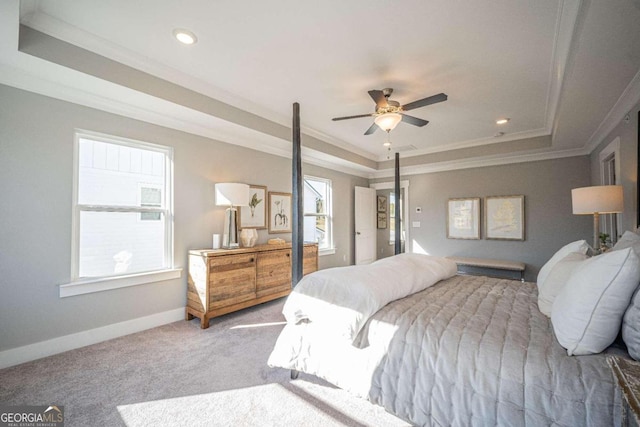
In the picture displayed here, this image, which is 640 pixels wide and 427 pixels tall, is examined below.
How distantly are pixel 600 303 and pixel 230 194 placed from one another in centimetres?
329

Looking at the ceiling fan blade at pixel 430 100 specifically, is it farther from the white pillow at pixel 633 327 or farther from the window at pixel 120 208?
the window at pixel 120 208

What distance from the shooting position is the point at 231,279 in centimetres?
327

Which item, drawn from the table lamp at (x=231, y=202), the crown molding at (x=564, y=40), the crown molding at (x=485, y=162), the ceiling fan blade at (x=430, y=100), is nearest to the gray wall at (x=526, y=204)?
the crown molding at (x=485, y=162)

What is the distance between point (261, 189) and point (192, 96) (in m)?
1.68

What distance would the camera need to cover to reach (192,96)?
2914mm

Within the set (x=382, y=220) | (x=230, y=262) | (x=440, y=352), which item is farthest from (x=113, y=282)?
(x=382, y=220)

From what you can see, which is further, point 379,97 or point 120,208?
point 120,208

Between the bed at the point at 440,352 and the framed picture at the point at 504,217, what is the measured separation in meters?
3.17

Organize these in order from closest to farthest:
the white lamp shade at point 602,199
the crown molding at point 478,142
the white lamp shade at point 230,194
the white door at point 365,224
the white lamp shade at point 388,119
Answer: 1. the white lamp shade at point 602,199
2. the white lamp shade at point 388,119
3. the white lamp shade at point 230,194
4. the crown molding at point 478,142
5. the white door at point 365,224

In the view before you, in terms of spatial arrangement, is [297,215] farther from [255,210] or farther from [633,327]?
[633,327]

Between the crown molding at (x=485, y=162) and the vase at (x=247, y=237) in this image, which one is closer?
the vase at (x=247, y=237)

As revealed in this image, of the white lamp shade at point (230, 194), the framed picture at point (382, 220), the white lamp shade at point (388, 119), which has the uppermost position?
the white lamp shade at point (388, 119)

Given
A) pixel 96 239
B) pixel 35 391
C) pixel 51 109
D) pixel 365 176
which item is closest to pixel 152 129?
pixel 51 109

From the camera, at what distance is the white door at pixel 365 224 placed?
6.25 meters
